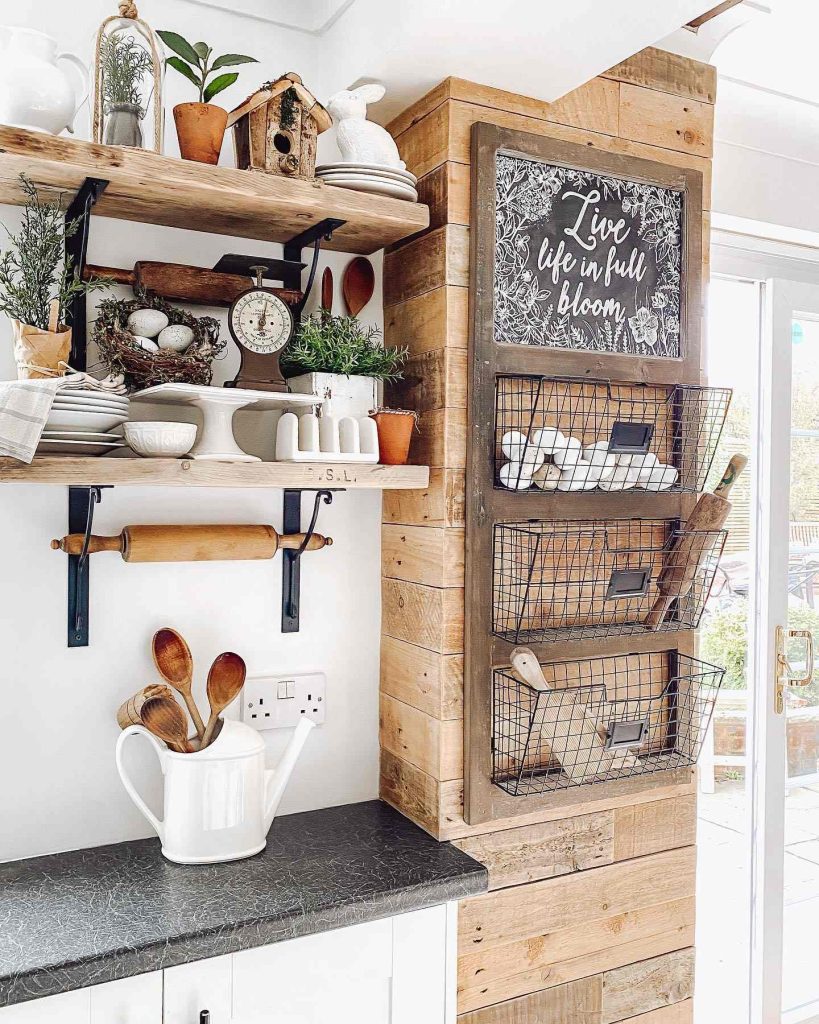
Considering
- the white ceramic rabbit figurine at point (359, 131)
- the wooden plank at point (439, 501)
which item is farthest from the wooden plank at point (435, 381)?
the white ceramic rabbit figurine at point (359, 131)

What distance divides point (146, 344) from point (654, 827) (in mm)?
1325

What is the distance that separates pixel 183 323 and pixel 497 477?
0.59 meters

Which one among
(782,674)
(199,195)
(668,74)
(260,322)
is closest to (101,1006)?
(260,322)

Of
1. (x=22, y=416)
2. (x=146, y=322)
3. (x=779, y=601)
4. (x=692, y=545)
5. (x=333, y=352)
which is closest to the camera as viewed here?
(x=22, y=416)

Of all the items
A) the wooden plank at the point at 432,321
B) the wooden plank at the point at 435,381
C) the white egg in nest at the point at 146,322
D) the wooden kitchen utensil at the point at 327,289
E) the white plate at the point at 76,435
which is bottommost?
the white plate at the point at 76,435

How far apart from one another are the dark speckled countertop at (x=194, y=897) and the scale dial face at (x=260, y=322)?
834 mm

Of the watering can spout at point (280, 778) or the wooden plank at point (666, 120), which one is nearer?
the watering can spout at point (280, 778)

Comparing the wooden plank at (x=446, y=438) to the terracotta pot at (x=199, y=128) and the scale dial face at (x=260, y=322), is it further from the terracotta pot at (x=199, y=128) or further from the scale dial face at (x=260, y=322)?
the terracotta pot at (x=199, y=128)

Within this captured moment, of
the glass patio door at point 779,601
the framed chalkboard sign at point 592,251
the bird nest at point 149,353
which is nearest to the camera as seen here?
the bird nest at point 149,353

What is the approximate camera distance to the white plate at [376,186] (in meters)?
1.46

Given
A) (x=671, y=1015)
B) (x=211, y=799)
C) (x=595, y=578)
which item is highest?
(x=595, y=578)

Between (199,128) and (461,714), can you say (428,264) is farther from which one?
(461,714)

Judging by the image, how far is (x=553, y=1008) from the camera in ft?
5.40

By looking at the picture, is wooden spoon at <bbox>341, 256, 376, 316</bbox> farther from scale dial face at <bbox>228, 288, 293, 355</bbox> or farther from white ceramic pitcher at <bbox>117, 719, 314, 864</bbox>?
white ceramic pitcher at <bbox>117, 719, 314, 864</bbox>
